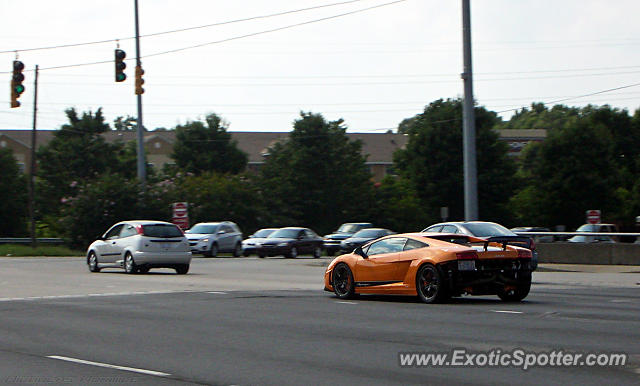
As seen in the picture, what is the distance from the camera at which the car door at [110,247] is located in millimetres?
29562

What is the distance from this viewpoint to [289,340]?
1220cm

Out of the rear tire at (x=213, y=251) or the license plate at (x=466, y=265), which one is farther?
the rear tire at (x=213, y=251)

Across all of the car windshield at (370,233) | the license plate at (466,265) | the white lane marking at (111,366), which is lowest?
the white lane marking at (111,366)

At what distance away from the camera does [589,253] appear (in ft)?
112

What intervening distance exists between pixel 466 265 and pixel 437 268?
49cm

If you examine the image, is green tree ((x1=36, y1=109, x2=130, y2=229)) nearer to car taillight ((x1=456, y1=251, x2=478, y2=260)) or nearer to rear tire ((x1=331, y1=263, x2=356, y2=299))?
rear tire ((x1=331, y1=263, x2=356, y2=299))

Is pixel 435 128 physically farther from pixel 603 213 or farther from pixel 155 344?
pixel 155 344

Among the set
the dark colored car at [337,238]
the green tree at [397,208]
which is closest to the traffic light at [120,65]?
the dark colored car at [337,238]

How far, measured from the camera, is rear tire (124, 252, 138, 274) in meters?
28.8

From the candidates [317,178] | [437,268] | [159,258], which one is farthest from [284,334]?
[317,178]

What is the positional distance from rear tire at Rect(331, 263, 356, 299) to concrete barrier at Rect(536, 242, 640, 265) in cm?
1678

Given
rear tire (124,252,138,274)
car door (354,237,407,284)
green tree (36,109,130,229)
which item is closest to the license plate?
car door (354,237,407,284)

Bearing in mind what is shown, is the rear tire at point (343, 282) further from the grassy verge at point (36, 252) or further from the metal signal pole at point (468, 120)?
the grassy verge at point (36, 252)

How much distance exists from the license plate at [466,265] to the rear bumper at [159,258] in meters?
13.8
